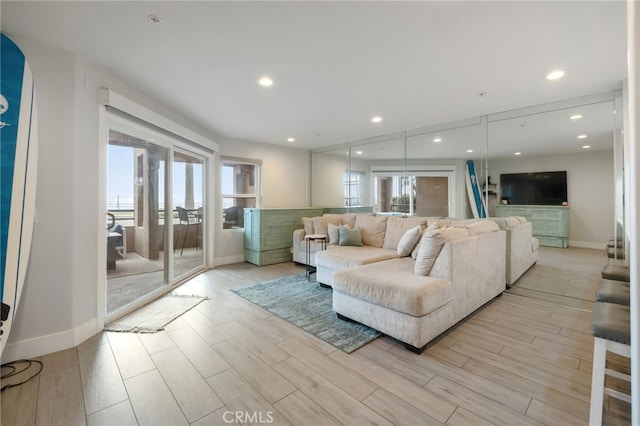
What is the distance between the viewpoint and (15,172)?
77.3 inches

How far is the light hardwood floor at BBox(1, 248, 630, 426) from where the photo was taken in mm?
1560

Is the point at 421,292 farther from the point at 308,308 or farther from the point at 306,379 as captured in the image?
the point at 308,308

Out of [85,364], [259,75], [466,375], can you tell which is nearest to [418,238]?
[466,375]

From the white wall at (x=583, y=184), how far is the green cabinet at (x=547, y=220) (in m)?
0.13

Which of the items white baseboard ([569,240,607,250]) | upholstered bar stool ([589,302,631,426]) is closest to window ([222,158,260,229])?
upholstered bar stool ([589,302,631,426])

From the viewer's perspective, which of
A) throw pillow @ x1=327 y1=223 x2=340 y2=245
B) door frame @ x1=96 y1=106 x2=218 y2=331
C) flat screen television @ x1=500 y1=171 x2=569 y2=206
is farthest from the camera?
flat screen television @ x1=500 y1=171 x2=569 y2=206

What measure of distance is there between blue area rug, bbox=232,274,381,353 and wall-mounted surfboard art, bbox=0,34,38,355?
2.03m

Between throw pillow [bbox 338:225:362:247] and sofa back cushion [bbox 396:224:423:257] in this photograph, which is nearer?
sofa back cushion [bbox 396:224:423:257]

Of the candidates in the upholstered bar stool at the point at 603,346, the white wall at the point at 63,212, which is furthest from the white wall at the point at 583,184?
the white wall at the point at 63,212

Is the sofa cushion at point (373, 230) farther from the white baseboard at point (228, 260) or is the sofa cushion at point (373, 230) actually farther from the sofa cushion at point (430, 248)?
the white baseboard at point (228, 260)

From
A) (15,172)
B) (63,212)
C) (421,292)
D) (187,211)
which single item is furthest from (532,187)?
(15,172)

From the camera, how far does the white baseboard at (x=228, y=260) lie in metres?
5.13

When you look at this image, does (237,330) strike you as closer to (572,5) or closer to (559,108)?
(572,5)

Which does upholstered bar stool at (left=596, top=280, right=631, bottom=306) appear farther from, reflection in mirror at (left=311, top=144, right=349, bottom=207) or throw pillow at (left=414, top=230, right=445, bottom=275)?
reflection in mirror at (left=311, top=144, right=349, bottom=207)
